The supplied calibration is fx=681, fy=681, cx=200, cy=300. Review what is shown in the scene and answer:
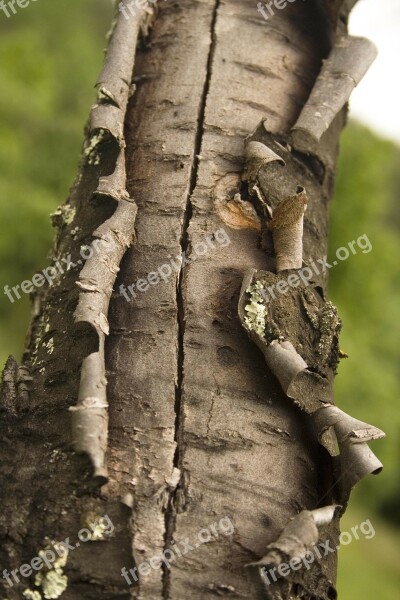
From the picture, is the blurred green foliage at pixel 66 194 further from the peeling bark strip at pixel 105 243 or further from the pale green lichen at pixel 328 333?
the pale green lichen at pixel 328 333

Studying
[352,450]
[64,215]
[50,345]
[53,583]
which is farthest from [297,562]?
[64,215]

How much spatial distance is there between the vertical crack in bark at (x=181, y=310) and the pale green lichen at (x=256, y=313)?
73 mm

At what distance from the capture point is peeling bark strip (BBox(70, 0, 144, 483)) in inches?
25.9

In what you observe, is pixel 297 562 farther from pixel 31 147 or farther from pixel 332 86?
pixel 31 147

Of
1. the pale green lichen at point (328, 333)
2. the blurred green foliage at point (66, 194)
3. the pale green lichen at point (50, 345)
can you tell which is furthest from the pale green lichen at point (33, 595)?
the blurred green foliage at point (66, 194)

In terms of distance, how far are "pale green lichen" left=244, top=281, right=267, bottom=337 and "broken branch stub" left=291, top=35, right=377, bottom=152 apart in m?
0.26

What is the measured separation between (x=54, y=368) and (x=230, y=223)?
272 millimetres

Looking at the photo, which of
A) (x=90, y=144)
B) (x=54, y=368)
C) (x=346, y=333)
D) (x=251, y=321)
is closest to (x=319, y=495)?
(x=251, y=321)

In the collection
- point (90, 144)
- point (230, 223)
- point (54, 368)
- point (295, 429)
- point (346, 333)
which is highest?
point (346, 333)

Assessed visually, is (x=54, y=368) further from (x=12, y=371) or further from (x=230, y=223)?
(x=230, y=223)

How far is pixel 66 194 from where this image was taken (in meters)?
3.01

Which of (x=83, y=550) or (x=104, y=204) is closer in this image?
(x=83, y=550)

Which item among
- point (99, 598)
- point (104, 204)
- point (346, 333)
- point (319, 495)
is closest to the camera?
point (99, 598)

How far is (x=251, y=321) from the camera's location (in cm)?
75
